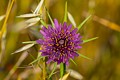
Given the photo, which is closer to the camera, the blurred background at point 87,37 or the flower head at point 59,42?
the flower head at point 59,42

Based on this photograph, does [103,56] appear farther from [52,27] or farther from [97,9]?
[52,27]

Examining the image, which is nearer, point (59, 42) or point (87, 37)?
point (59, 42)

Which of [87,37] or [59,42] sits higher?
[59,42]

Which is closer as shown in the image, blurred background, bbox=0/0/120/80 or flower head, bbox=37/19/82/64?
flower head, bbox=37/19/82/64
